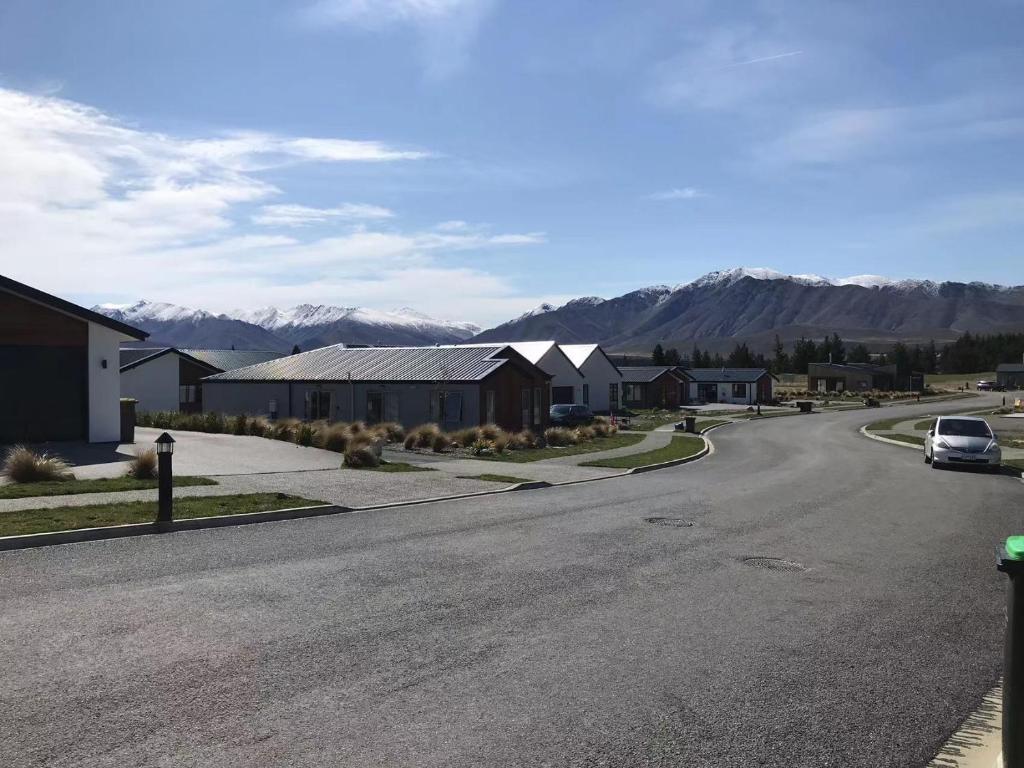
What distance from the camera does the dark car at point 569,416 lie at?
47469 millimetres

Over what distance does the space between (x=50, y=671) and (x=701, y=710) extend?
458cm

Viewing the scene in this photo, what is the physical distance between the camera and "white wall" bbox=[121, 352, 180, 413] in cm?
5003

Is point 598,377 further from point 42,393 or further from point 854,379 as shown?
point 854,379

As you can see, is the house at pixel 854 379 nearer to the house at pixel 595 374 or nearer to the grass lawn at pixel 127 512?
the house at pixel 595 374

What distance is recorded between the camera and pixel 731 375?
92125 mm

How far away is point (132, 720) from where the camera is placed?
5.41 meters

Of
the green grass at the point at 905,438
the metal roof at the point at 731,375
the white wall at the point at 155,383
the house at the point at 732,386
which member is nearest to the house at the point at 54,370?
the white wall at the point at 155,383

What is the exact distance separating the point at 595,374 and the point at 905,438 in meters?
26.9

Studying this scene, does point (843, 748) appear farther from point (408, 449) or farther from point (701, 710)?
point (408, 449)

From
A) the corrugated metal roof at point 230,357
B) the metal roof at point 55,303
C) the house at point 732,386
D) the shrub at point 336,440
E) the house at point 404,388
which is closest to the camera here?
the metal roof at point 55,303

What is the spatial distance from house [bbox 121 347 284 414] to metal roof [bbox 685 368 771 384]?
5173 centimetres

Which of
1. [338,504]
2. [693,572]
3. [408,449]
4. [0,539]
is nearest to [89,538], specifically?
[0,539]

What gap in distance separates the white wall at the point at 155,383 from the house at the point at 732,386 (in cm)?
5316

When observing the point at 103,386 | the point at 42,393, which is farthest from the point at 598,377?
the point at 42,393
